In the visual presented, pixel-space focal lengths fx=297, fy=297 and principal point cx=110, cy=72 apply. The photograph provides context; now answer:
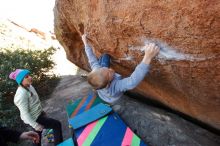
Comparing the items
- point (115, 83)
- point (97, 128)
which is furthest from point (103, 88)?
point (97, 128)

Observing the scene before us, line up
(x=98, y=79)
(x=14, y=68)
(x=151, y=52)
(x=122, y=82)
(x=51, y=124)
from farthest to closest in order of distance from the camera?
(x=14, y=68) < (x=51, y=124) < (x=122, y=82) < (x=98, y=79) < (x=151, y=52)

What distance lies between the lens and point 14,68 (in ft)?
27.6

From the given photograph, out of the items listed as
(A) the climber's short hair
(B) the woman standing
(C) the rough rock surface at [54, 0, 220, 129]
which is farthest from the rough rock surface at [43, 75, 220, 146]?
(A) the climber's short hair

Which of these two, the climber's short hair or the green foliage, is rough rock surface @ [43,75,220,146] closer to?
the climber's short hair

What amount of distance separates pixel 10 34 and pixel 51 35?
4859 millimetres

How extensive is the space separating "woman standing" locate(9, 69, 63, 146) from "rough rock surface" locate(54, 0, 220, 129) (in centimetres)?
128

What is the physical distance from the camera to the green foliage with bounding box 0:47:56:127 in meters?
7.30

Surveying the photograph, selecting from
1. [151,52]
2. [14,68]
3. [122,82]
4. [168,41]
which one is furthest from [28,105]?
[14,68]

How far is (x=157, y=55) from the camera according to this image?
376cm

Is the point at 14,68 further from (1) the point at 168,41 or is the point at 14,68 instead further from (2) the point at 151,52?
(1) the point at 168,41

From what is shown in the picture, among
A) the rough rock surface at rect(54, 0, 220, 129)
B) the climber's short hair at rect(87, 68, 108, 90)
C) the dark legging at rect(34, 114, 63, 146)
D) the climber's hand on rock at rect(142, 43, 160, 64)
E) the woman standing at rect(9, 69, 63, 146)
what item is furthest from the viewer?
the dark legging at rect(34, 114, 63, 146)

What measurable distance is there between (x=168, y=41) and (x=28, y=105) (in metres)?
2.69

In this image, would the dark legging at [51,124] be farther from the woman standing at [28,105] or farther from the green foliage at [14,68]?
the green foliage at [14,68]

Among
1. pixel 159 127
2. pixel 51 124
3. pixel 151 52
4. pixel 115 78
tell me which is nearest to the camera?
pixel 151 52
